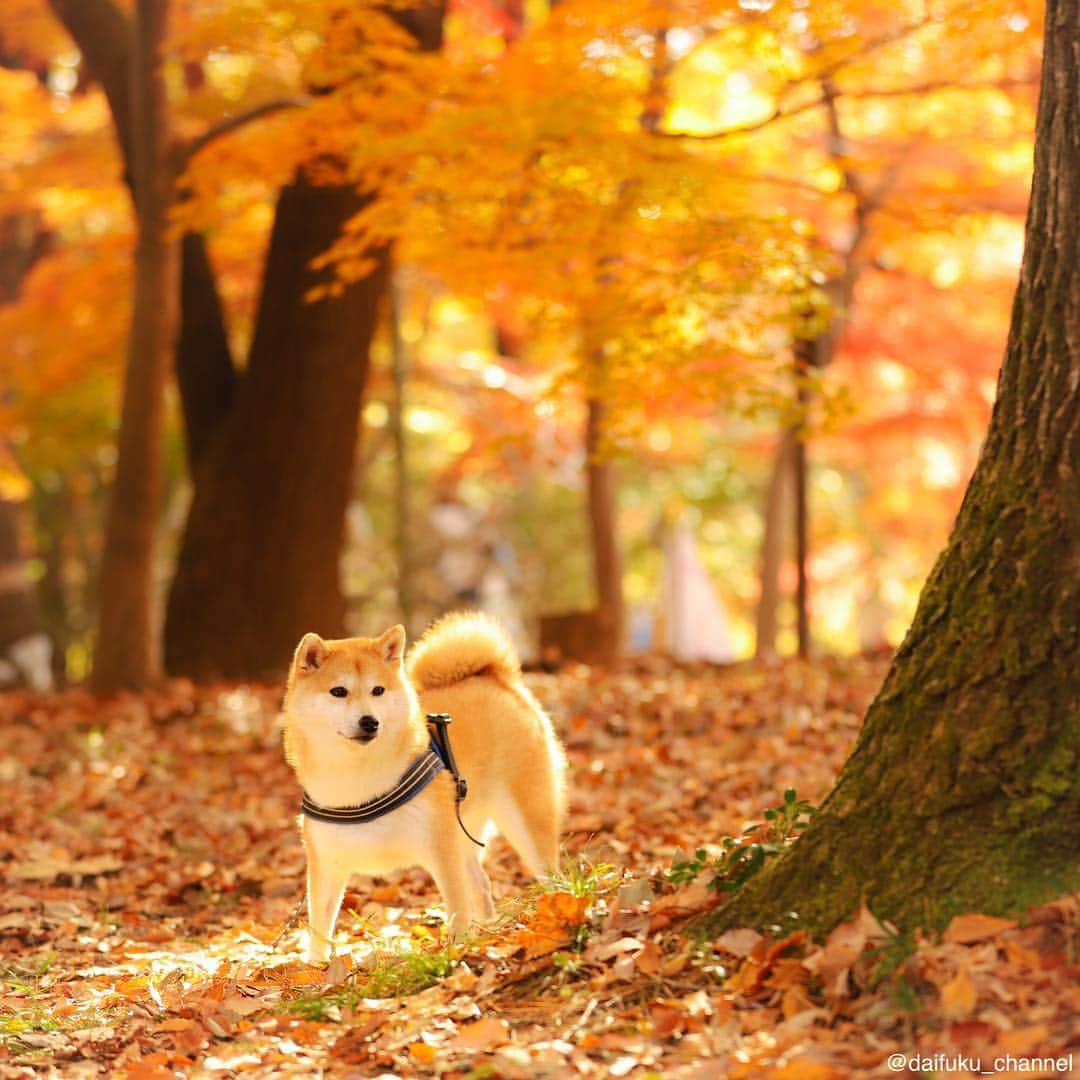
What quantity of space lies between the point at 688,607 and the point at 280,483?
7829 millimetres

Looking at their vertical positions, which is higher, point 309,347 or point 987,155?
point 987,155

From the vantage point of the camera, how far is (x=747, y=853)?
4.14 meters

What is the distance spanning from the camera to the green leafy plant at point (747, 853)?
404 cm

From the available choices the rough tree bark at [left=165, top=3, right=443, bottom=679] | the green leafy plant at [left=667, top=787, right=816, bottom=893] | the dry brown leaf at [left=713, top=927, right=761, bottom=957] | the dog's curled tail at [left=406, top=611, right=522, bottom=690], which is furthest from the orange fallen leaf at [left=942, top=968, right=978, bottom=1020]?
the rough tree bark at [left=165, top=3, right=443, bottom=679]

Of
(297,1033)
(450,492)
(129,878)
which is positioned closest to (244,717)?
(129,878)

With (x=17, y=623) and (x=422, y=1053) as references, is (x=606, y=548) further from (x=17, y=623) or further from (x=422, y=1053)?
(x=422, y=1053)

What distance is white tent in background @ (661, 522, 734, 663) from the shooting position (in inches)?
709

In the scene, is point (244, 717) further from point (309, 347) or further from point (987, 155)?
point (987, 155)

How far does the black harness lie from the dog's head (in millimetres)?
130

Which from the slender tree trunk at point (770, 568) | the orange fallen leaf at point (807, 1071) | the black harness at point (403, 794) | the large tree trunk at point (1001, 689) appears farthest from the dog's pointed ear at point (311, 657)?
the slender tree trunk at point (770, 568)

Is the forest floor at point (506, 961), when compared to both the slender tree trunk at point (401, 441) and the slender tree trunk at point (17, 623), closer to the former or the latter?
the slender tree trunk at point (401, 441)

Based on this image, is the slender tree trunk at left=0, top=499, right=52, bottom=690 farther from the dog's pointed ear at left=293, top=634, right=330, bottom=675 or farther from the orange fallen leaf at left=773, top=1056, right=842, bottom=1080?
the orange fallen leaf at left=773, top=1056, right=842, bottom=1080

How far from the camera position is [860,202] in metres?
11.1

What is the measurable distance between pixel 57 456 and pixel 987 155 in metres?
10.2
